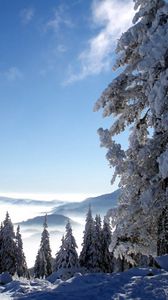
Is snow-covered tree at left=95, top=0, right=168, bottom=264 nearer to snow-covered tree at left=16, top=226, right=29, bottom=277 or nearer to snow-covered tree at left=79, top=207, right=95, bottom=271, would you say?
snow-covered tree at left=79, top=207, right=95, bottom=271

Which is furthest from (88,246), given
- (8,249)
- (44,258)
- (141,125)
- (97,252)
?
(141,125)

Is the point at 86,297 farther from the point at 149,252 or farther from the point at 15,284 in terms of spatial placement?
the point at 149,252

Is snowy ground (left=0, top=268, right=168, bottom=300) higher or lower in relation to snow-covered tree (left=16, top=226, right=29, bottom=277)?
lower

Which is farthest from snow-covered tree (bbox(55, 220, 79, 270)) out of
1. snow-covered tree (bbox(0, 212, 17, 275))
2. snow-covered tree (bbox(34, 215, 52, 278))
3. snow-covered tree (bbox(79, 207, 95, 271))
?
snow-covered tree (bbox(34, 215, 52, 278))

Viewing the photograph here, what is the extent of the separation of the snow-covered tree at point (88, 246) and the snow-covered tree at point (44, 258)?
37.9ft

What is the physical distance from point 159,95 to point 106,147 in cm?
450

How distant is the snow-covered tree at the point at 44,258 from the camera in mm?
71688

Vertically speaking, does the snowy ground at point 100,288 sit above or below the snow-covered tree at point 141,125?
below

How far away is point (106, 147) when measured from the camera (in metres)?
16.9

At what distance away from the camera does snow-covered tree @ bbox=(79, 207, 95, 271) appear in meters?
61.2

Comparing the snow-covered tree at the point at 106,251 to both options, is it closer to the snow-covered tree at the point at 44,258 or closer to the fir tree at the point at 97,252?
the fir tree at the point at 97,252

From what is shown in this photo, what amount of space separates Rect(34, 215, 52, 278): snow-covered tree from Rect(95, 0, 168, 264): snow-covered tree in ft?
190

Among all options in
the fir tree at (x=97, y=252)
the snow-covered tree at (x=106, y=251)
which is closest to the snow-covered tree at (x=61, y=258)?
the fir tree at (x=97, y=252)

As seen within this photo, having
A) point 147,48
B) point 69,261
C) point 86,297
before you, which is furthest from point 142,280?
point 69,261
